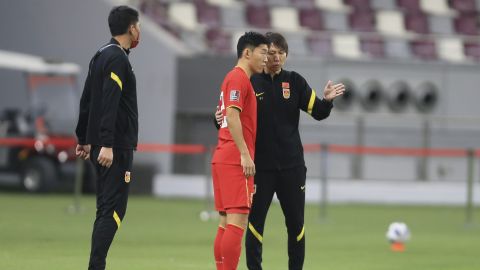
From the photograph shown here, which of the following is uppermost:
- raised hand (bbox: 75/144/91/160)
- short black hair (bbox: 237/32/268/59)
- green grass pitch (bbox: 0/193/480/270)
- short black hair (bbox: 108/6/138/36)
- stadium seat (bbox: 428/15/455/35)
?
stadium seat (bbox: 428/15/455/35)

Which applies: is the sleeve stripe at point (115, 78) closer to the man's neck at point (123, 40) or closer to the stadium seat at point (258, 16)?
the man's neck at point (123, 40)

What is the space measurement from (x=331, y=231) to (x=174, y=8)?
1326 cm

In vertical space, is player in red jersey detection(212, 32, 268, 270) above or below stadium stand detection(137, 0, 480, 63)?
below

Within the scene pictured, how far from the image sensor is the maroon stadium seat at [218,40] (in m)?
28.7

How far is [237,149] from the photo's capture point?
31.7 feet

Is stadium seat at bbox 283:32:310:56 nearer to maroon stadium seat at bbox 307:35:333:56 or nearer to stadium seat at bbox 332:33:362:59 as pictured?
maroon stadium seat at bbox 307:35:333:56

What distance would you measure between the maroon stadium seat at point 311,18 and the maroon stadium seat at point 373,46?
123 centimetres

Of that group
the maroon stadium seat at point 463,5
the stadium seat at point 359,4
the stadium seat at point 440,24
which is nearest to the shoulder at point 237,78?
the stadium seat at point 359,4

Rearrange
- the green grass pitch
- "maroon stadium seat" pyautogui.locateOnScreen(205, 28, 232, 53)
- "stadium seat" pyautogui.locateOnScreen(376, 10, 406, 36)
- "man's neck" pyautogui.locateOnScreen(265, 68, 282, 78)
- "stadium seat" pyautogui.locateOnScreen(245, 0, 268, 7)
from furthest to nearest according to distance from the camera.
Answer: "stadium seat" pyautogui.locateOnScreen(376, 10, 406, 36)
"stadium seat" pyautogui.locateOnScreen(245, 0, 268, 7)
"maroon stadium seat" pyautogui.locateOnScreen(205, 28, 232, 53)
the green grass pitch
"man's neck" pyautogui.locateOnScreen(265, 68, 282, 78)

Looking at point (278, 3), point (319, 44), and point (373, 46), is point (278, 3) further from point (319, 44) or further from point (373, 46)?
point (373, 46)

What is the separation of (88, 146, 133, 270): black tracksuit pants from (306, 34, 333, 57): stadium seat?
19.8 m

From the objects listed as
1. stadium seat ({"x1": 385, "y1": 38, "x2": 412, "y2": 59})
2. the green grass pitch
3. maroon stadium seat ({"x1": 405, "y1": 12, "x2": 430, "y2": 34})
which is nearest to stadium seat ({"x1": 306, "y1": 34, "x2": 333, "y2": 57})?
stadium seat ({"x1": 385, "y1": 38, "x2": 412, "y2": 59})

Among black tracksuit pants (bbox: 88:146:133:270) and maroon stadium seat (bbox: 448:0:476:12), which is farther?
maroon stadium seat (bbox: 448:0:476:12)

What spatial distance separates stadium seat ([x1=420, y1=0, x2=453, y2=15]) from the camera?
1250 inches
